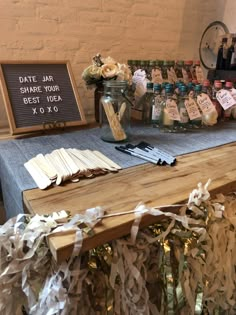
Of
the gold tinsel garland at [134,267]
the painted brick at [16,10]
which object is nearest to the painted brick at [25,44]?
the painted brick at [16,10]

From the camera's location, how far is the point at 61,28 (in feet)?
4.87

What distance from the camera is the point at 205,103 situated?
137cm

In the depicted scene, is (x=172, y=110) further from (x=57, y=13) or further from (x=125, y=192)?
(x=57, y=13)

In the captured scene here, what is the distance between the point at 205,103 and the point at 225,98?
14 centimetres

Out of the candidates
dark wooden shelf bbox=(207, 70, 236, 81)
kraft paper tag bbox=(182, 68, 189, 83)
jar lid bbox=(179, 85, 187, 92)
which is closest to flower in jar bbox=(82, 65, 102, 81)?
jar lid bbox=(179, 85, 187, 92)

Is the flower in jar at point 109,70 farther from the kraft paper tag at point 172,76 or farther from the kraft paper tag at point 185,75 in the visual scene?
the kraft paper tag at point 185,75

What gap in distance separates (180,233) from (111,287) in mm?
217

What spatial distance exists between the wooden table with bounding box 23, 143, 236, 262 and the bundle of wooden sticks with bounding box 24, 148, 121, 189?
3cm

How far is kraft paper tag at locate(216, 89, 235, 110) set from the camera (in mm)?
1414

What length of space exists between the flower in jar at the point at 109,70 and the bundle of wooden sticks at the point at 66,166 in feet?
1.22

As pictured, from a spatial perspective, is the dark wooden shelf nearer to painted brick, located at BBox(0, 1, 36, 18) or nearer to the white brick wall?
the white brick wall

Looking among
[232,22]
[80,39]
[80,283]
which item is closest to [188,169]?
[80,283]

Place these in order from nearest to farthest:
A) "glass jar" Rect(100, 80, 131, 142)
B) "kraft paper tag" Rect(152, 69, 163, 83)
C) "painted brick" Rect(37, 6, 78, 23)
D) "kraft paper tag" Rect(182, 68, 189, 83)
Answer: "glass jar" Rect(100, 80, 131, 142), "painted brick" Rect(37, 6, 78, 23), "kraft paper tag" Rect(152, 69, 163, 83), "kraft paper tag" Rect(182, 68, 189, 83)

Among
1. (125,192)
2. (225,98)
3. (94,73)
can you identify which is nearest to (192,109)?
(225,98)
